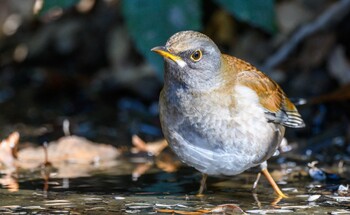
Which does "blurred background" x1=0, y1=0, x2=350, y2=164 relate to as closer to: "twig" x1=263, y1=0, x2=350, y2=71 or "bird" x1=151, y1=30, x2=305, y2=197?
"twig" x1=263, y1=0, x2=350, y2=71

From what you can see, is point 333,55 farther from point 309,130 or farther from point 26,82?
point 26,82

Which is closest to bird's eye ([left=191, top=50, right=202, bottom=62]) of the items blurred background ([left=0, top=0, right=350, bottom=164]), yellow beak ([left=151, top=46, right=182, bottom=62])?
yellow beak ([left=151, top=46, right=182, bottom=62])

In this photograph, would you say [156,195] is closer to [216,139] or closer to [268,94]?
[216,139]

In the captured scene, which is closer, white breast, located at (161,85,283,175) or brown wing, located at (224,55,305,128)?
white breast, located at (161,85,283,175)

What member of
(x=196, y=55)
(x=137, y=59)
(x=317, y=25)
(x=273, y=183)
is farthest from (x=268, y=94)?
(x=137, y=59)

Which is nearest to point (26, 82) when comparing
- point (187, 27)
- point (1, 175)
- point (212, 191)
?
point (187, 27)

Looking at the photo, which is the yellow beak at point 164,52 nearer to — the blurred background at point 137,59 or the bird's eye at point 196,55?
the bird's eye at point 196,55

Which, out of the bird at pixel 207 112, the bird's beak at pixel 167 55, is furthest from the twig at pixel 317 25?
the bird's beak at pixel 167 55
